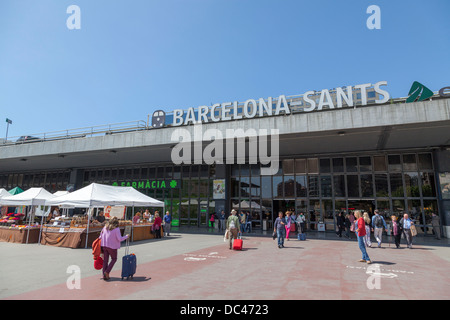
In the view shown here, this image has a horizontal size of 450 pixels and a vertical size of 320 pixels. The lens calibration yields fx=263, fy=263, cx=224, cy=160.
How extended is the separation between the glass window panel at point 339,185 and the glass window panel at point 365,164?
63.4 inches

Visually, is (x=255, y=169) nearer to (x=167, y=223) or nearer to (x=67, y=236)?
(x=167, y=223)

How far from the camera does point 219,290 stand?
19.2 feet

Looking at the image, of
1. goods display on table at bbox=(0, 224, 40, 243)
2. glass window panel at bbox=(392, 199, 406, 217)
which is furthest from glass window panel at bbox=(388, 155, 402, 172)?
goods display on table at bbox=(0, 224, 40, 243)

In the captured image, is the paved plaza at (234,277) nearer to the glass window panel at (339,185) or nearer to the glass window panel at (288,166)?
the glass window panel at (339,185)

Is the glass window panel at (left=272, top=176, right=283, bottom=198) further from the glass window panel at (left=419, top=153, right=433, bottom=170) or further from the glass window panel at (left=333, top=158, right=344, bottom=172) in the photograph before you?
the glass window panel at (left=419, top=153, right=433, bottom=170)

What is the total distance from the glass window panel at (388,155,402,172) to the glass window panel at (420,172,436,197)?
157 cm

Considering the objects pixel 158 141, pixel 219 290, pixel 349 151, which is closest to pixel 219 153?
pixel 158 141

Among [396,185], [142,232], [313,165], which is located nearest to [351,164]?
[313,165]

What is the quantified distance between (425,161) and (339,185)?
642 cm

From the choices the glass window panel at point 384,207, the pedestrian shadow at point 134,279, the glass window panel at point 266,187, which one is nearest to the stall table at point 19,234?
the pedestrian shadow at point 134,279

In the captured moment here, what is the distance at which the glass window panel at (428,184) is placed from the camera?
771 inches

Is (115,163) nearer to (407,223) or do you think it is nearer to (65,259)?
(65,259)
